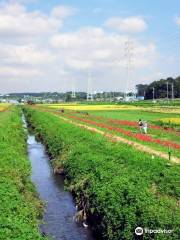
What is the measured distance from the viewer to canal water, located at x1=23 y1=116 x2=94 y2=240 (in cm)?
1841

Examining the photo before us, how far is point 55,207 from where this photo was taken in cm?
2239

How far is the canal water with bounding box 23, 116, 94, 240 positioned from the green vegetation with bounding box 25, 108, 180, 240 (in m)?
0.65

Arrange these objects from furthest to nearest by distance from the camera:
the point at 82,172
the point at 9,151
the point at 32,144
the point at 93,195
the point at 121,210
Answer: the point at 32,144 < the point at 9,151 < the point at 82,172 < the point at 93,195 < the point at 121,210

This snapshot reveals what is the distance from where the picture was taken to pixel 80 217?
66.7 ft

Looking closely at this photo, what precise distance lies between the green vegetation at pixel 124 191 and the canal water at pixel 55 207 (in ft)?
2.12

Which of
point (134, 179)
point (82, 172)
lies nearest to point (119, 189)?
point (134, 179)

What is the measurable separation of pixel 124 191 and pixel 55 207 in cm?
608

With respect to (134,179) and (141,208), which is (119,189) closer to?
(134,179)

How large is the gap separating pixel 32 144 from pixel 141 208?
3394cm
